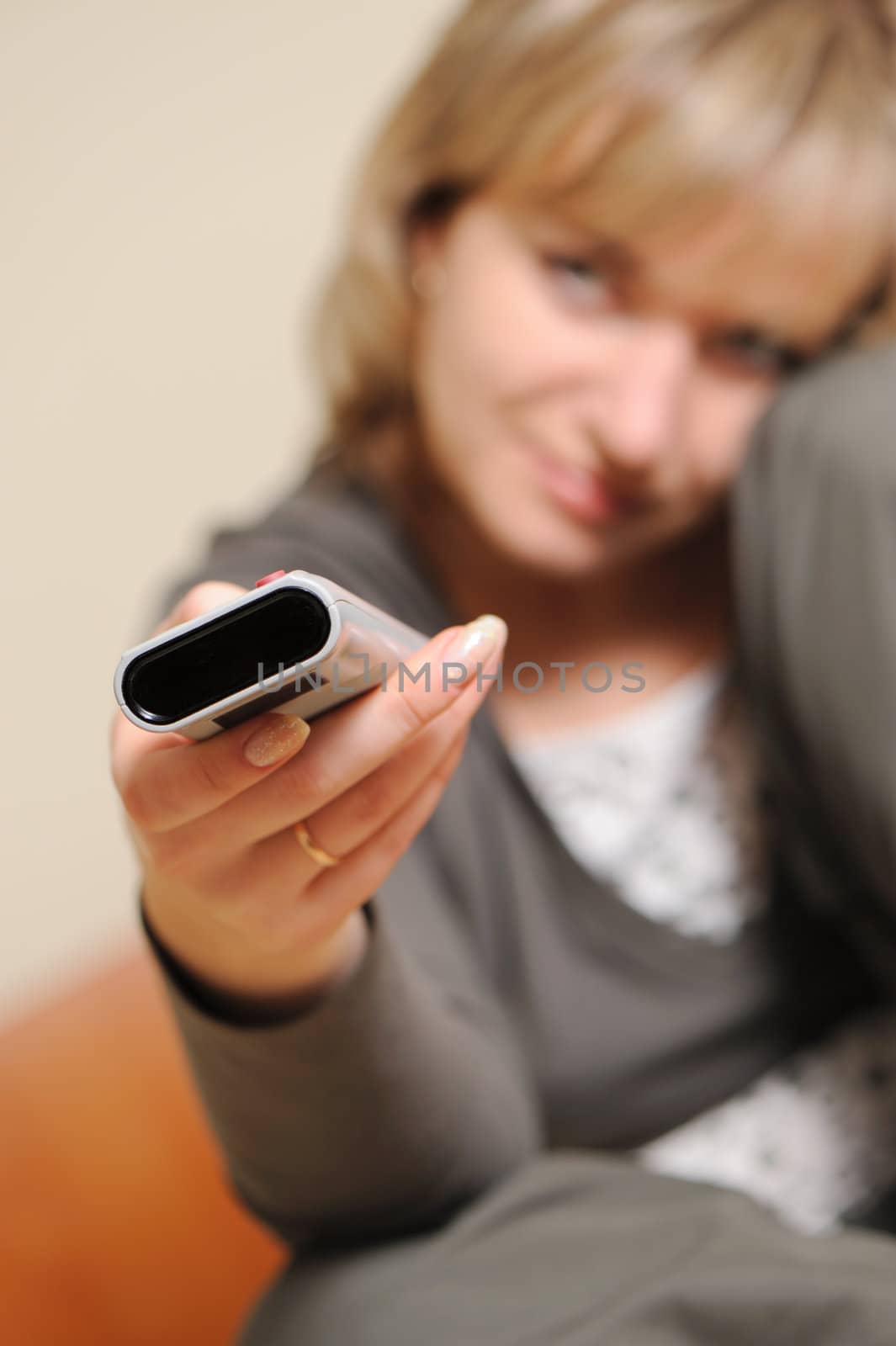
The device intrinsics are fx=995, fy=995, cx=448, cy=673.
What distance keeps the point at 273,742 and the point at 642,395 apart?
0.40 metres

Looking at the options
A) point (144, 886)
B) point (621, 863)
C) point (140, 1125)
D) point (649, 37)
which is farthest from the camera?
point (140, 1125)

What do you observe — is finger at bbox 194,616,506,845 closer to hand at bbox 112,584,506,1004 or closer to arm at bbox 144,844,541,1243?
hand at bbox 112,584,506,1004

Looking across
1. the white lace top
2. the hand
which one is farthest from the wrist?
the white lace top

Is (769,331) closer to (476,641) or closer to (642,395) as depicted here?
(642,395)

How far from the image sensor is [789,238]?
0.55 m

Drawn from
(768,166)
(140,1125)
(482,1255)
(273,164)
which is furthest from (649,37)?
(140,1125)

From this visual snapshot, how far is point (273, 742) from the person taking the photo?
0.23 metres

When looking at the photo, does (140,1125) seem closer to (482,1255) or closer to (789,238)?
(482,1255)

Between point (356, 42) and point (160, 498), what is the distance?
0.47 meters

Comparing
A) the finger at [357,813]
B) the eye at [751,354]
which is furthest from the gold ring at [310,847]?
the eye at [751,354]

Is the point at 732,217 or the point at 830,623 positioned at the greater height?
the point at 732,217

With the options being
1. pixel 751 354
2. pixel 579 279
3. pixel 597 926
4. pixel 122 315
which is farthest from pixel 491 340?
pixel 122 315

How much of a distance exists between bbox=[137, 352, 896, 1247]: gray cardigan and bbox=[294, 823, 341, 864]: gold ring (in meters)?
0.11

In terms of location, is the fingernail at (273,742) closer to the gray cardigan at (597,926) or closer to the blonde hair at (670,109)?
the gray cardigan at (597,926)
